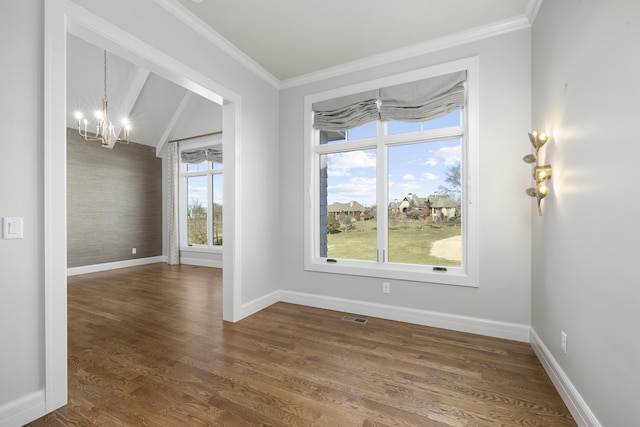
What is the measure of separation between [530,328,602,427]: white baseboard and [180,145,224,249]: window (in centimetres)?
594

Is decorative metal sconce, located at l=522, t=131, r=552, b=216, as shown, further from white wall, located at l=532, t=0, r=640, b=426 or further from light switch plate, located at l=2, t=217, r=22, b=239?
light switch plate, located at l=2, t=217, r=22, b=239

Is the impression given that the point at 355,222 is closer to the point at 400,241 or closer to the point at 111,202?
the point at 400,241

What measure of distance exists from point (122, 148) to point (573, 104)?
7746mm

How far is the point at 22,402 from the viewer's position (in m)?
1.60

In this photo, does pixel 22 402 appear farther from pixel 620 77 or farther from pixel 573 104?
pixel 573 104

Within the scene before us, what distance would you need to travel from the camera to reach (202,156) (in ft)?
21.5

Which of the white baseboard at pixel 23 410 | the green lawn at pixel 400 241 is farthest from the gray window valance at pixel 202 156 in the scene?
the white baseboard at pixel 23 410

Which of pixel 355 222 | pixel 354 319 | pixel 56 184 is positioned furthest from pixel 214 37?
pixel 354 319

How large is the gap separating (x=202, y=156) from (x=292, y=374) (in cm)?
573

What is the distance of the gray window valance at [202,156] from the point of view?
643 centimetres

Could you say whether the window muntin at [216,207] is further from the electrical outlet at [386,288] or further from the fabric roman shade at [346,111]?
the electrical outlet at [386,288]

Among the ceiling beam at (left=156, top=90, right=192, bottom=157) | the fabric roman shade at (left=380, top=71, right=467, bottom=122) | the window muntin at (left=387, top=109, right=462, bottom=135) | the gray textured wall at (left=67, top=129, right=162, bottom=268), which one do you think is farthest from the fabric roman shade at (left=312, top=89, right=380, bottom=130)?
the gray textured wall at (left=67, top=129, right=162, bottom=268)

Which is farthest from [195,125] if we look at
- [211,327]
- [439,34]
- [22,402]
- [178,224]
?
[22,402]

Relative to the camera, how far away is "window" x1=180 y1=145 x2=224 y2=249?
6578mm
